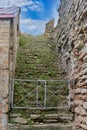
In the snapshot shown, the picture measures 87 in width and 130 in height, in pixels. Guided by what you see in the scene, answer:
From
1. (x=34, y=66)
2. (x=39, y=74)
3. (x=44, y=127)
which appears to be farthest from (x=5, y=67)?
(x=34, y=66)

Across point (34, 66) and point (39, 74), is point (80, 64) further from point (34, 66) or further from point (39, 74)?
point (34, 66)

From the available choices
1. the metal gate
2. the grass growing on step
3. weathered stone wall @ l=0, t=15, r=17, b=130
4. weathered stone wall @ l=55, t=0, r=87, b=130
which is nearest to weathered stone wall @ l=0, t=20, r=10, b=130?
weathered stone wall @ l=0, t=15, r=17, b=130

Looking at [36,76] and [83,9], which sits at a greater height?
[83,9]

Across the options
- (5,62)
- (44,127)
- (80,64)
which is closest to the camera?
(80,64)

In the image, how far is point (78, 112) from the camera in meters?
5.89

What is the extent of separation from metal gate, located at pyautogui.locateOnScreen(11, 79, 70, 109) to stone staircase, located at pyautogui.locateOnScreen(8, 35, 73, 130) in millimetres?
206

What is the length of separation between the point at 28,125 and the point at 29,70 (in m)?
2.41

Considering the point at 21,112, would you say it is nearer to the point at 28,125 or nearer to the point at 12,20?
the point at 28,125

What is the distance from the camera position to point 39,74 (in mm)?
7992

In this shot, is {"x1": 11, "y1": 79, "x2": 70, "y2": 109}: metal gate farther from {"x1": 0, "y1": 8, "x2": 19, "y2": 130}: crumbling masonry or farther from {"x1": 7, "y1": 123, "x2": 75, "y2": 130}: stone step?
{"x1": 7, "y1": 123, "x2": 75, "y2": 130}: stone step

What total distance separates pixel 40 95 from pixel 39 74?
1126 millimetres

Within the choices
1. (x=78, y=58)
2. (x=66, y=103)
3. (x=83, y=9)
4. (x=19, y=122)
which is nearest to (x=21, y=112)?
(x=19, y=122)

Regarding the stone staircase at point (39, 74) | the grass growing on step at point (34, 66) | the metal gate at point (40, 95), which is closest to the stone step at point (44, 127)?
the stone staircase at point (39, 74)

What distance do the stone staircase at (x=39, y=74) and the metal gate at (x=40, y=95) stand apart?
0.68 feet
